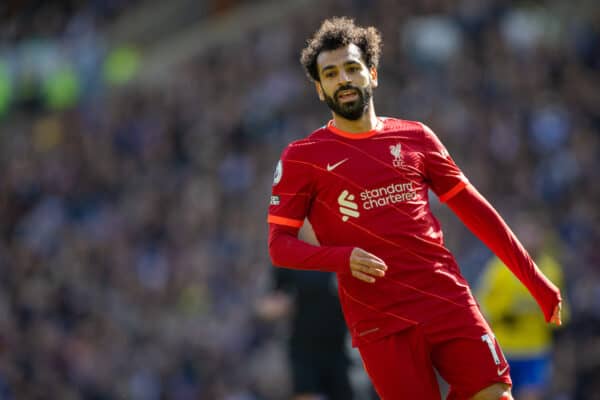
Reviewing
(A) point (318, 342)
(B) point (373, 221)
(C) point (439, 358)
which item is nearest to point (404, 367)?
(C) point (439, 358)

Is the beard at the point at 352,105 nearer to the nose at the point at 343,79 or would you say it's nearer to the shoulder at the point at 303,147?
the nose at the point at 343,79

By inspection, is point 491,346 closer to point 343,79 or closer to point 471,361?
point 471,361

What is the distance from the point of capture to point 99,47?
22734 mm

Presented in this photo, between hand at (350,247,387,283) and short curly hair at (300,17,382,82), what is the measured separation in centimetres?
103

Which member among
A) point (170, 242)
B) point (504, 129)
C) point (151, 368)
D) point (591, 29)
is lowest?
point (151, 368)

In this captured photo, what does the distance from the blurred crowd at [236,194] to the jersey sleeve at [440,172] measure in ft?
19.3

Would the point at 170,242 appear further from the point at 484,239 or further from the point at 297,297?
the point at 484,239

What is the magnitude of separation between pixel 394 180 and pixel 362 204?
19cm

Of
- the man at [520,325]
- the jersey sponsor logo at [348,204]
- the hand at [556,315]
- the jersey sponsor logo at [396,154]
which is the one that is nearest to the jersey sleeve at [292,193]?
the jersey sponsor logo at [348,204]

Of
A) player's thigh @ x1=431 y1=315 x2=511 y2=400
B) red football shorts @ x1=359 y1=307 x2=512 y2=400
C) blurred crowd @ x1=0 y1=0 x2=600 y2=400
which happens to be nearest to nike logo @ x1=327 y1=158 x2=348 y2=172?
red football shorts @ x1=359 y1=307 x2=512 y2=400

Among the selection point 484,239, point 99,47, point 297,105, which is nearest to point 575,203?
point 297,105

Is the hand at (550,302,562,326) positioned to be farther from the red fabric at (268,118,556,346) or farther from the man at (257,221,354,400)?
the man at (257,221,354,400)

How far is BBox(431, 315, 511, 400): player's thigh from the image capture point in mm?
5164

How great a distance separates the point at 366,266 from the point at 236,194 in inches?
463
